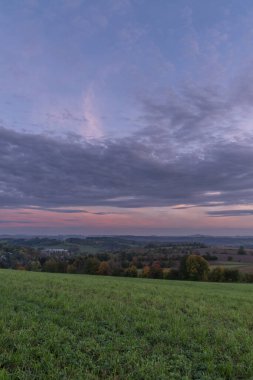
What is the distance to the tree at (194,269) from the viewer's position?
6009 centimetres

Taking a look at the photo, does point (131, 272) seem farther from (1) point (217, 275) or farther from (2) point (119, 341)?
(2) point (119, 341)

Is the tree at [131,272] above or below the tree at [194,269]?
below

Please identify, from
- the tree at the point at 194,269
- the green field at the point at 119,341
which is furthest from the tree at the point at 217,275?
the green field at the point at 119,341

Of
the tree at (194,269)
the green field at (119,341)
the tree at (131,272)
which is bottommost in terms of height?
the tree at (131,272)

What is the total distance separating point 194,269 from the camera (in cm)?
A: 6019

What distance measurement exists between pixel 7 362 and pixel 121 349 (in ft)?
8.18

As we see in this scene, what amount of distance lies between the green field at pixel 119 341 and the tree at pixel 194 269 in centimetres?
4967

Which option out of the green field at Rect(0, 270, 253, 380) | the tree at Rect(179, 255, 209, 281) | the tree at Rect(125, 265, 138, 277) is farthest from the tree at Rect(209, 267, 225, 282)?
the green field at Rect(0, 270, 253, 380)

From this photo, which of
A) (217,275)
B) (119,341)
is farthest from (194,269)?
(119,341)

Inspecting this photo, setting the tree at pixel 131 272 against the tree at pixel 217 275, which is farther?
the tree at pixel 131 272

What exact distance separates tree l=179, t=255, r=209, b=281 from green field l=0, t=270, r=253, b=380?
49.7 meters

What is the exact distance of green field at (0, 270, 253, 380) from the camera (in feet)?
20.7

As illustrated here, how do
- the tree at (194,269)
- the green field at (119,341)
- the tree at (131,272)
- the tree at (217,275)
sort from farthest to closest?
the tree at (131,272), the tree at (194,269), the tree at (217,275), the green field at (119,341)

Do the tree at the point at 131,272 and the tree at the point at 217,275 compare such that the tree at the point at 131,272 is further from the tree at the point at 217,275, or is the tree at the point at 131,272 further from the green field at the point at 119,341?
the green field at the point at 119,341
